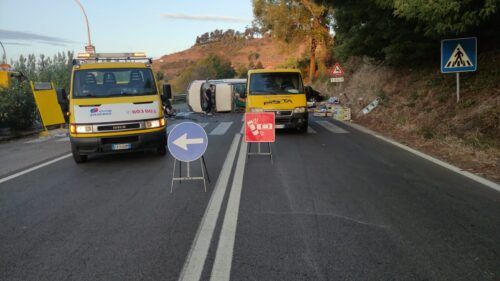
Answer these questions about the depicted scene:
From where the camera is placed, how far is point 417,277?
370 cm

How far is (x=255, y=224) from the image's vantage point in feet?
16.8

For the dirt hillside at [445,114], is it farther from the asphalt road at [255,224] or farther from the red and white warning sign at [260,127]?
the red and white warning sign at [260,127]

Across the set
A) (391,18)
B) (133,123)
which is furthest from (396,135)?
(133,123)

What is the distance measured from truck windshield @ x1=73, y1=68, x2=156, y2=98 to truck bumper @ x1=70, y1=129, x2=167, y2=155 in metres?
1.07

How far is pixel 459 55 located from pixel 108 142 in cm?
923

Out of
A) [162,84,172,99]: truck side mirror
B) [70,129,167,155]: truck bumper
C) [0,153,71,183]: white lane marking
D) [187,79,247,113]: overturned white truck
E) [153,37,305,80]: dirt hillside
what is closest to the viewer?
[0,153,71,183]: white lane marking

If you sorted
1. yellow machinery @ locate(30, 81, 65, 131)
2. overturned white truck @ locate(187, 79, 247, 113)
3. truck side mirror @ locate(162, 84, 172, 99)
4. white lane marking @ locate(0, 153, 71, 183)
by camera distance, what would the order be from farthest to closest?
1. overturned white truck @ locate(187, 79, 247, 113)
2. yellow machinery @ locate(30, 81, 65, 131)
3. truck side mirror @ locate(162, 84, 172, 99)
4. white lane marking @ locate(0, 153, 71, 183)

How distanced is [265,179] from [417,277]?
4095 millimetres

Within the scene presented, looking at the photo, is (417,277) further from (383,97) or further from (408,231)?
(383,97)

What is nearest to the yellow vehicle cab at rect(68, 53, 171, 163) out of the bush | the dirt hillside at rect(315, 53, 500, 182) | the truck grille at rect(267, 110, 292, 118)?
the truck grille at rect(267, 110, 292, 118)

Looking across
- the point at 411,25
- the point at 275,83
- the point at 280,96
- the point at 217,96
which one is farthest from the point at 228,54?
the point at 280,96

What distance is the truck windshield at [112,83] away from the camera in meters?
10.0

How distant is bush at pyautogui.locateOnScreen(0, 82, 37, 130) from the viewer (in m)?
17.7

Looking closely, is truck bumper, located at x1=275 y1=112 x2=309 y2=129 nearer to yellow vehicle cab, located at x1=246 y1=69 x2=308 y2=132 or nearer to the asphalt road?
yellow vehicle cab, located at x1=246 y1=69 x2=308 y2=132
